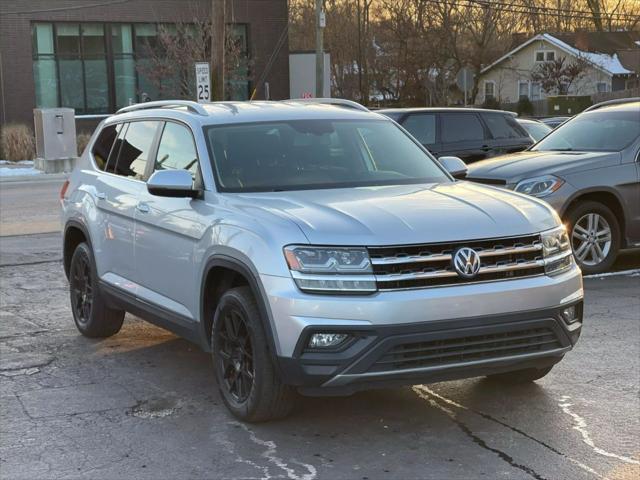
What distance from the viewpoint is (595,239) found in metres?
9.46

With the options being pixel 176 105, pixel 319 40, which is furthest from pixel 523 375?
pixel 319 40

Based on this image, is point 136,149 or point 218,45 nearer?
point 136,149

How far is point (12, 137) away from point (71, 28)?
998 centimetres

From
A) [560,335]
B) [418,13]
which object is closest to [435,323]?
[560,335]

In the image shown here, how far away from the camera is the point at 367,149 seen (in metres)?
6.16

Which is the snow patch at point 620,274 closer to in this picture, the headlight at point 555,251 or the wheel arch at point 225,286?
the headlight at point 555,251

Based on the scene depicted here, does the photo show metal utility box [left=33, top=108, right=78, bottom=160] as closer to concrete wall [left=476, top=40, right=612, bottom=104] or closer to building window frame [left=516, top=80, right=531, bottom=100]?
concrete wall [left=476, top=40, right=612, bottom=104]

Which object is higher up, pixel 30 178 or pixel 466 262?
pixel 466 262

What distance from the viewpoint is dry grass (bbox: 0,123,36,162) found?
3006cm

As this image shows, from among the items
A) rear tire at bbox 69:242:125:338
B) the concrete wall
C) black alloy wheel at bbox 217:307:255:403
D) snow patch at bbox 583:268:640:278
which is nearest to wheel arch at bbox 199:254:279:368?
black alloy wheel at bbox 217:307:255:403

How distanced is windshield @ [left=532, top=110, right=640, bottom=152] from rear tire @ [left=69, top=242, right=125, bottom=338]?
559 cm

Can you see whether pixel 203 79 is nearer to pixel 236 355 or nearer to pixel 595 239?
pixel 595 239

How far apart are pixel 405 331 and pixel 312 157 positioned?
179 cm

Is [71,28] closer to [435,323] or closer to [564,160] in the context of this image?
[564,160]
